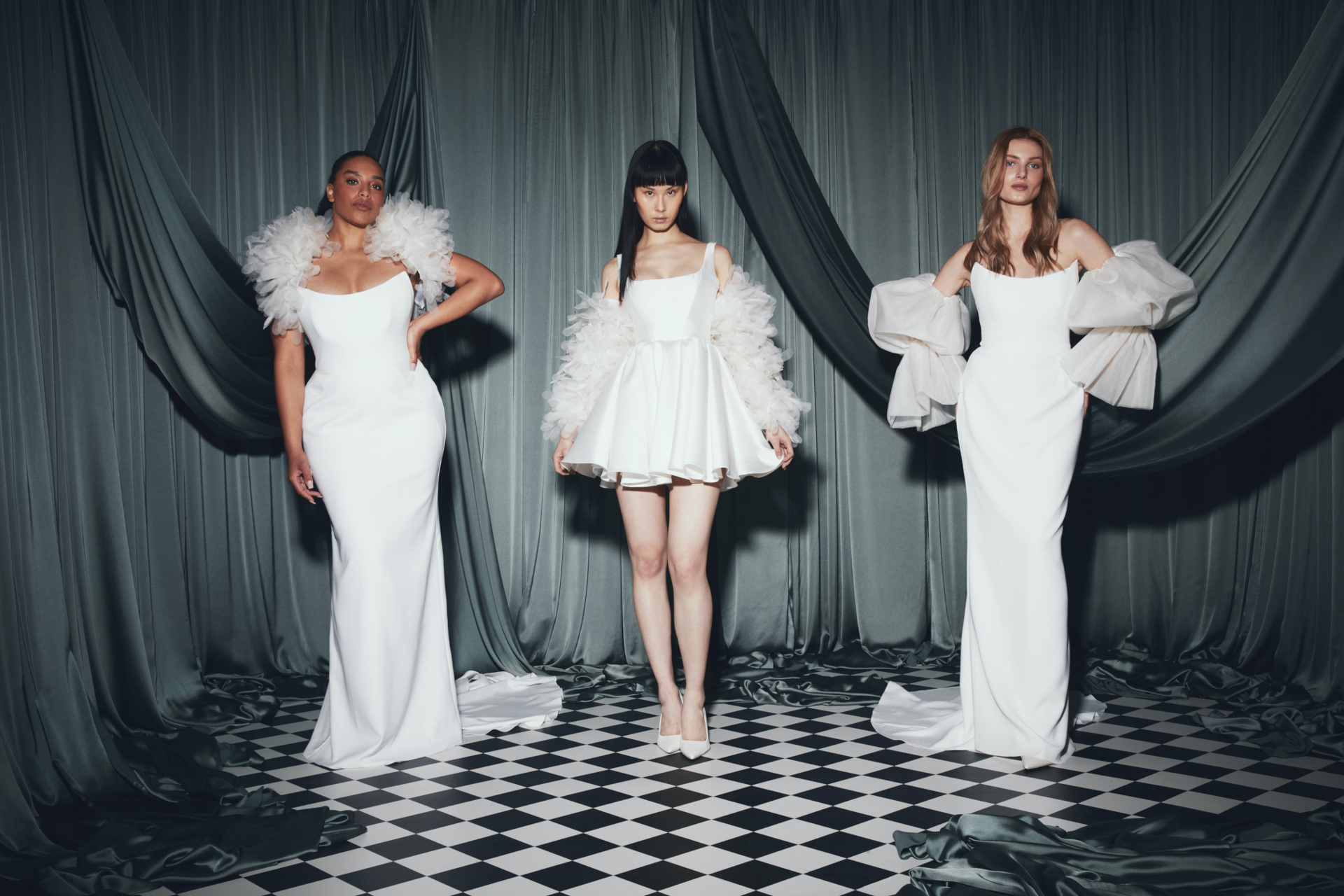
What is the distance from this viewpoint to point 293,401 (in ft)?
10.3

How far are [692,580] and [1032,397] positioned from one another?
3.51ft

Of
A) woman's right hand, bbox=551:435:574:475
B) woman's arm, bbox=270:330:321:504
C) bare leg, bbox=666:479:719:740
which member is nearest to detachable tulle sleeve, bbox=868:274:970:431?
bare leg, bbox=666:479:719:740

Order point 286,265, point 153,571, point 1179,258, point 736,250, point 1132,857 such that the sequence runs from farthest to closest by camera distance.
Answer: point 736,250 → point 153,571 → point 286,265 → point 1179,258 → point 1132,857

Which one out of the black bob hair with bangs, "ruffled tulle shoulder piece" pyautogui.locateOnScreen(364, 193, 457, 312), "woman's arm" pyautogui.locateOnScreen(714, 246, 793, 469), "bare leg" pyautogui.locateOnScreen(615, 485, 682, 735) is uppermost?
the black bob hair with bangs

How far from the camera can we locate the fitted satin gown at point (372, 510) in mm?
2967

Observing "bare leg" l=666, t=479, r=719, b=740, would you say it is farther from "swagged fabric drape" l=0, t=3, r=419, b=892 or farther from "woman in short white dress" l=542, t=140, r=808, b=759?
"swagged fabric drape" l=0, t=3, r=419, b=892

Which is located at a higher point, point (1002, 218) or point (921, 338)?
point (1002, 218)

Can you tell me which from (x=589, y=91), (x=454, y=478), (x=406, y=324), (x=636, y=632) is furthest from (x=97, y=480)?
(x=589, y=91)

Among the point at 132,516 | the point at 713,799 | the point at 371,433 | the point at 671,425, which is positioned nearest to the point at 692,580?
the point at 671,425

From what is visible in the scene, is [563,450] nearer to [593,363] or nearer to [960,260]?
[593,363]

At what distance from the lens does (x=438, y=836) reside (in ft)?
7.91

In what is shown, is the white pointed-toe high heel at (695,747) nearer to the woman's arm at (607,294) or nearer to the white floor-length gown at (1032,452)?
the white floor-length gown at (1032,452)

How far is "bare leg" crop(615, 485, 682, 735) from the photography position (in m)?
3.05

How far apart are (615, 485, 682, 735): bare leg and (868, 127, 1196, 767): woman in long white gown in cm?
79
